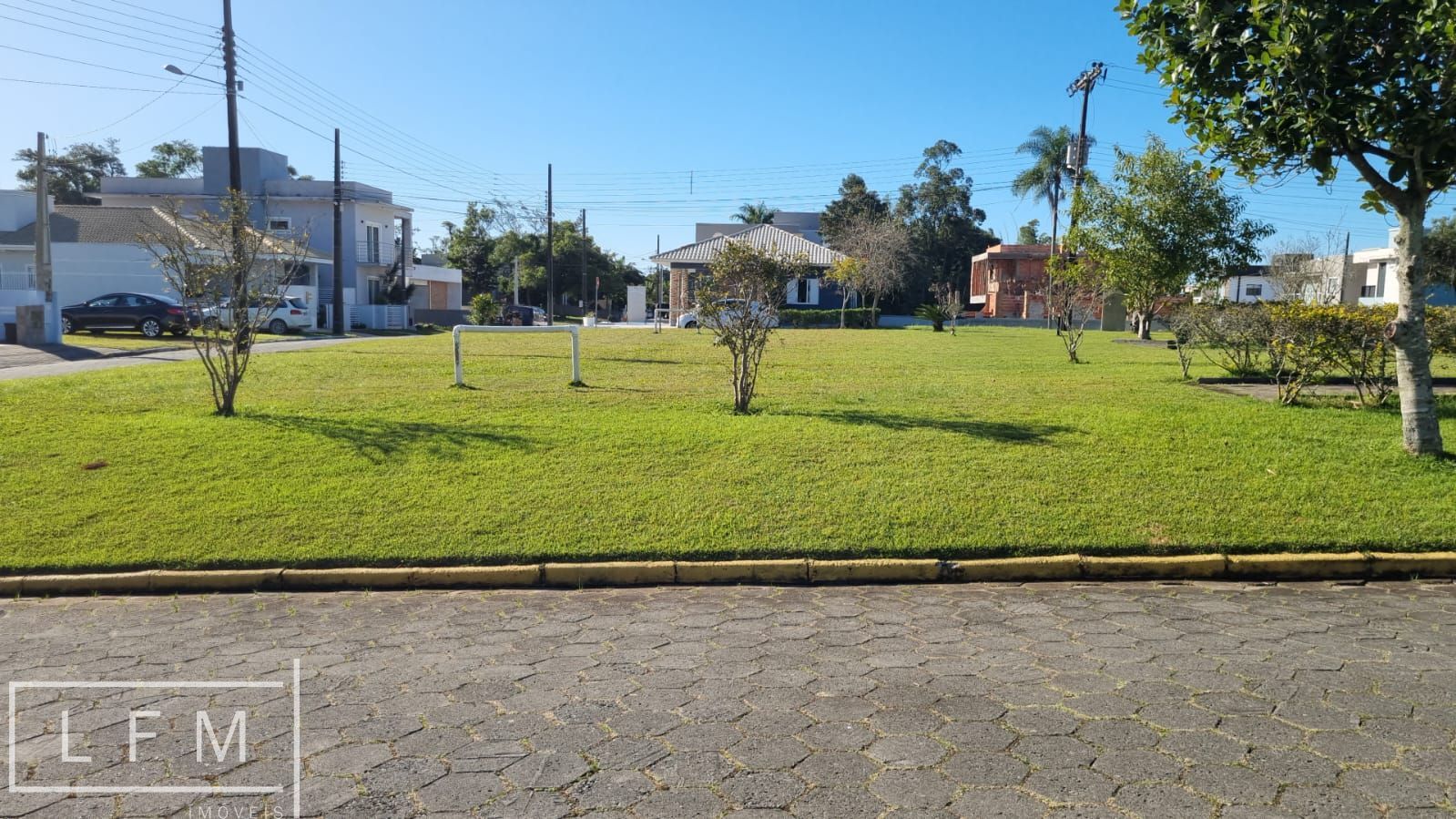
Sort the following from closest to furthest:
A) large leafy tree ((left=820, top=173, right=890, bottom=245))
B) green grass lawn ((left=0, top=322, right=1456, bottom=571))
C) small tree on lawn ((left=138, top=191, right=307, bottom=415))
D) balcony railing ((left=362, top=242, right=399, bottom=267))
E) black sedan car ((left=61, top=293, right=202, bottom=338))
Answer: green grass lawn ((left=0, top=322, right=1456, bottom=571))
small tree on lawn ((left=138, top=191, right=307, bottom=415))
black sedan car ((left=61, top=293, right=202, bottom=338))
balcony railing ((left=362, top=242, right=399, bottom=267))
large leafy tree ((left=820, top=173, right=890, bottom=245))

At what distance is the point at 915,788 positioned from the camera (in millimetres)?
3715

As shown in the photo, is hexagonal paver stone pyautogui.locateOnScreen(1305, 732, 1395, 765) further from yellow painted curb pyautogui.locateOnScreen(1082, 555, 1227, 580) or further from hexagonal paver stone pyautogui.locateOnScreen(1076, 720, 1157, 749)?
yellow painted curb pyautogui.locateOnScreen(1082, 555, 1227, 580)

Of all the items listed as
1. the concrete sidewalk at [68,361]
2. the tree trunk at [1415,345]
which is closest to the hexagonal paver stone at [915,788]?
the tree trunk at [1415,345]

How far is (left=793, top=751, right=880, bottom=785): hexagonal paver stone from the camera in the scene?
3.79m

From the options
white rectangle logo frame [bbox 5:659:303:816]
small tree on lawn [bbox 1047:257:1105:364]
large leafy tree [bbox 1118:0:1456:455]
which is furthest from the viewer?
small tree on lawn [bbox 1047:257:1105:364]

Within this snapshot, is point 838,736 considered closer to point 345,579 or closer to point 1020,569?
point 1020,569

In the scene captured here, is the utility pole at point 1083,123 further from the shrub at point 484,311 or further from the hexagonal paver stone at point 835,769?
the hexagonal paver stone at point 835,769

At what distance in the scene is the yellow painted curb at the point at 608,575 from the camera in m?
6.98

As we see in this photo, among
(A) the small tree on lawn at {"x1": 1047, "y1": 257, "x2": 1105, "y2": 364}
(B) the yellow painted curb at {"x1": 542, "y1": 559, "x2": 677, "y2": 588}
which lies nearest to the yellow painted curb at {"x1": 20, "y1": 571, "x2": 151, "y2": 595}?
(B) the yellow painted curb at {"x1": 542, "y1": 559, "x2": 677, "y2": 588}

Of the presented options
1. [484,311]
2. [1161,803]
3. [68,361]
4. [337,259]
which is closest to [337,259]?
[337,259]

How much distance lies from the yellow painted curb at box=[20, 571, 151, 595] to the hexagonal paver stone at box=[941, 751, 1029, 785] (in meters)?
5.84

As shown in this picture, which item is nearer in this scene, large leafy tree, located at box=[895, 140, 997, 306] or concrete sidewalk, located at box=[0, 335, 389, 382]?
concrete sidewalk, located at box=[0, 335, 389, 382]

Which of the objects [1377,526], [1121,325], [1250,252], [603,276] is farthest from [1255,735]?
[603,276]

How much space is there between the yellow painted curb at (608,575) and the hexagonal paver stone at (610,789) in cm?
313
